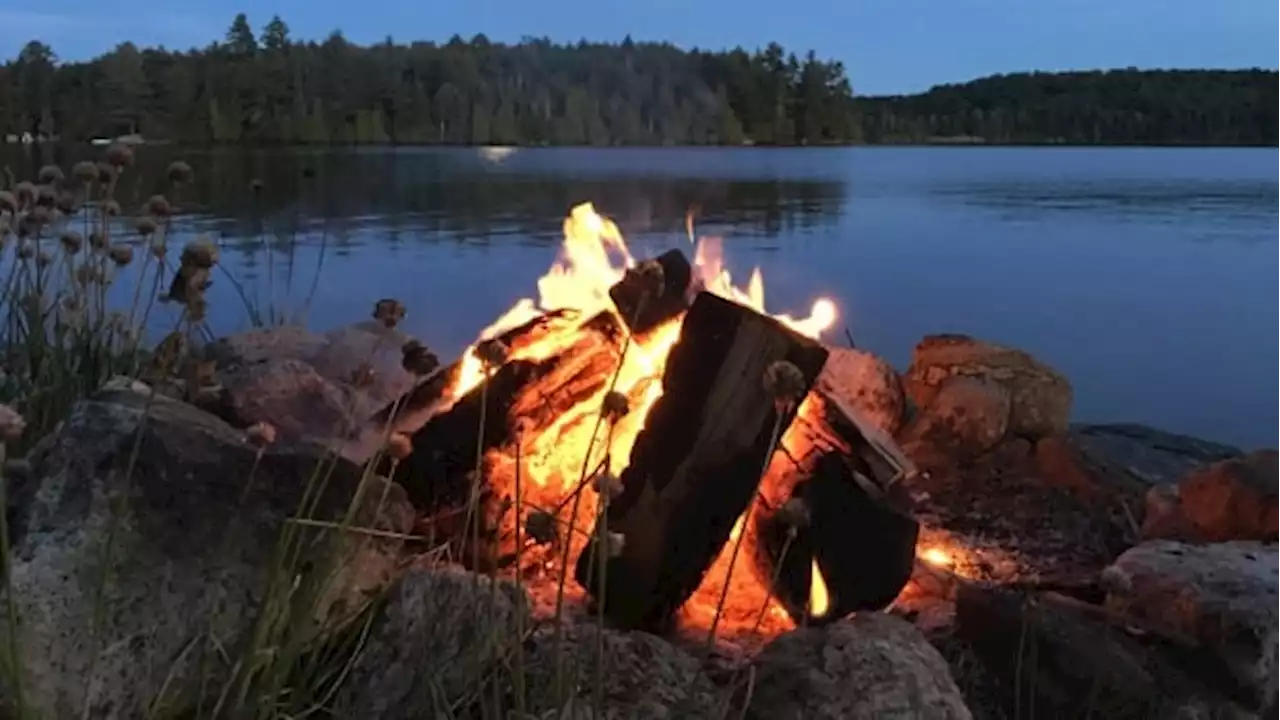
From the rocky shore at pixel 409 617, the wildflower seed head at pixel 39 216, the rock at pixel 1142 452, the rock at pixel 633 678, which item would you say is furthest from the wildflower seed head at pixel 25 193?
the rock at pixel 1142 452

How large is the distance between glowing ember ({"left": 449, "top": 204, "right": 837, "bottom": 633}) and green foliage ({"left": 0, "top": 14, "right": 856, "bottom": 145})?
69.4ft

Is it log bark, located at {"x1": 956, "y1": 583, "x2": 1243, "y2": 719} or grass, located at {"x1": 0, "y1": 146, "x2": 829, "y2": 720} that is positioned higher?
grass, located at {"x1": 0, "y1": 146, "x2": 829, "y2": 720}

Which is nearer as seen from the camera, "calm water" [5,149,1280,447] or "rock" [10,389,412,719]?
"rock" [10,389,412,719]

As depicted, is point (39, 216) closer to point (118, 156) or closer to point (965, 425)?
point (118, 156)

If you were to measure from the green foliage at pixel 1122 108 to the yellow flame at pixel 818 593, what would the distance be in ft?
97.3

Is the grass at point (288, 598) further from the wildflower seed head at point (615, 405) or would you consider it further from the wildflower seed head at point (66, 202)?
the wildflower seed head at point (66, 202)

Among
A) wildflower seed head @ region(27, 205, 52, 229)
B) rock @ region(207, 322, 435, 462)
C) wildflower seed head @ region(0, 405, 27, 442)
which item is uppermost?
wildflower seed head @ region(27, 205, 52, 229)

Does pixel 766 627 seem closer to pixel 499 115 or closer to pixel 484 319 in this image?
pixel 484 319

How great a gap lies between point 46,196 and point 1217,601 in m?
2.20

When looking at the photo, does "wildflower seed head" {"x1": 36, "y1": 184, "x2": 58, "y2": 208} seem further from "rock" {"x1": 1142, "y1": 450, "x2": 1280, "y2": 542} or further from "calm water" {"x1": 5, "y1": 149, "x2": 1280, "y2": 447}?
"rock" {"x1": 1142, "y1": 450, "x2": 1280, "y2": 542}

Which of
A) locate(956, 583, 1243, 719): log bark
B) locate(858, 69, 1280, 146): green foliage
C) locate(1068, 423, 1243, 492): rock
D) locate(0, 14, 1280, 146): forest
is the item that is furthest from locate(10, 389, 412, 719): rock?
locate(858, 69, 1280, 146): green foliage

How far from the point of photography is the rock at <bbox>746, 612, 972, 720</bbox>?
63.5 inches

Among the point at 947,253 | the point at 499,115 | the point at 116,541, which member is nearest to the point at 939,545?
the point at 116,541

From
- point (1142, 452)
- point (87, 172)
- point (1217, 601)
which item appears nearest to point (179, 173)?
point (87, 172)
